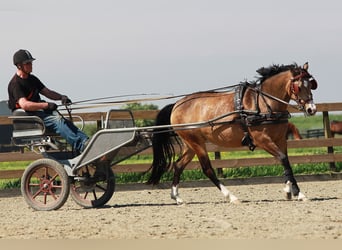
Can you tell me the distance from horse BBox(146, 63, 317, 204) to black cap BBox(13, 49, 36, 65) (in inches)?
68.9

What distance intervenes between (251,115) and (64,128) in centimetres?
228

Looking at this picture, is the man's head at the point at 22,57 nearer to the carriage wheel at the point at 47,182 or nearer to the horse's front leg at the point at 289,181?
the carriage wheel at the point at 47,182

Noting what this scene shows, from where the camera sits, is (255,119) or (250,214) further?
(255,119)

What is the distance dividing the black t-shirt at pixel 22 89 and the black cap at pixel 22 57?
184 mm

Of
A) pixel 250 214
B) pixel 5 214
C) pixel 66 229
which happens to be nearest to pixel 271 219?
pixel 250 214

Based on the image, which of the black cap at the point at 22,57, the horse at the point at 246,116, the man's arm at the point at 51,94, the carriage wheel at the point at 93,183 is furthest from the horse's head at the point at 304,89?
the black cap at the point at 22,57

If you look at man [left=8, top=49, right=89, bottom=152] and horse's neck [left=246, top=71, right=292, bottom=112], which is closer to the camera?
man [left=8, top=49, right=89, bottom=152]

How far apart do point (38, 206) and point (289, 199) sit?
121 inches

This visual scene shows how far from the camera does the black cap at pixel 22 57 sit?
910 centimetres

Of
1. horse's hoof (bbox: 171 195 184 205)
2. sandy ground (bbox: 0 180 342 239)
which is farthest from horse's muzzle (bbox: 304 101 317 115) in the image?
horse's hoof (bbox: 171 195 184 205)

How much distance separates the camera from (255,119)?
9445 millimetres

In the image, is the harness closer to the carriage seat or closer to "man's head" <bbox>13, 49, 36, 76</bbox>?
the carriage seat

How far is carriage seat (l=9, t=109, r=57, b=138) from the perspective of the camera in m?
9.13

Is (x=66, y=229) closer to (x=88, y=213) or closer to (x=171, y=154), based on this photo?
(x=88, y=213)
